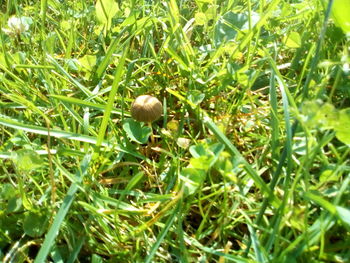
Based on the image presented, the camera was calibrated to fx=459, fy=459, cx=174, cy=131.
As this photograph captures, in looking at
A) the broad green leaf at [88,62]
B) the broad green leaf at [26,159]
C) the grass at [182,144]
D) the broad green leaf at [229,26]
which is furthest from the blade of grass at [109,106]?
the broad green leaf at [229,26]

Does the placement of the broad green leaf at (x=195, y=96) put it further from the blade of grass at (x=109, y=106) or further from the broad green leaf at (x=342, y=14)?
the broad green leaf at (x=342, y=14)

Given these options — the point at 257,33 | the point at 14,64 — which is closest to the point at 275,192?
the point at 257,33

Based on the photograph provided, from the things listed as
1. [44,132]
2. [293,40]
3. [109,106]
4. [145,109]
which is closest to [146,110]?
[145,109]

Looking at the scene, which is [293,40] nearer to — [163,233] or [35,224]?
[163,233]

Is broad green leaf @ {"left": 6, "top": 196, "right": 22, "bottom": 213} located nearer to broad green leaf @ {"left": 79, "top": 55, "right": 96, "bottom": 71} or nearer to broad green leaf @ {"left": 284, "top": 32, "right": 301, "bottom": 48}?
broad green leaf @ {"left": 79, "top": 55, "right": 96, "bottom": 71}

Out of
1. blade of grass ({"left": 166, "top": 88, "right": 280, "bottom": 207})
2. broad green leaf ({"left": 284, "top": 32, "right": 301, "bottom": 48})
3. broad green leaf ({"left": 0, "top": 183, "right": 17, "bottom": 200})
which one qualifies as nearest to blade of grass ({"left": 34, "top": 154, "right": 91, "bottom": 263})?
broad green leaf ({"left": 0, "top": 183, "right": 17, "bottom": 200})

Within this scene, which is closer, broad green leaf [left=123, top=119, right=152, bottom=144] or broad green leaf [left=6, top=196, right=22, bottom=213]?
broad green leaf [left=6, top=196, right=22, bottom=213]

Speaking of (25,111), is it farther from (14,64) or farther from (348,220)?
(348,220)
